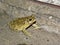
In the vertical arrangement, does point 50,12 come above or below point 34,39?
above

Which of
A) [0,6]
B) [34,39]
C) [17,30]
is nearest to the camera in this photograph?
[34,39]

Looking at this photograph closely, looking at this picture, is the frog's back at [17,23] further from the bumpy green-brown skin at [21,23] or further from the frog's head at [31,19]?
the frog's head at [31,19]

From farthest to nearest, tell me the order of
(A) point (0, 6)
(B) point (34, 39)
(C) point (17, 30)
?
(A) point (0, 6) → (C) point (17, 30) → (B) point (34, 39)

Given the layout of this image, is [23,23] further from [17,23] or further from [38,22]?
[38,22]

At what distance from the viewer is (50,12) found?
140 inches

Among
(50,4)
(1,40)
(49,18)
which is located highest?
(50,4)

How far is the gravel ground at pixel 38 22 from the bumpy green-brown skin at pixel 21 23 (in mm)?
90

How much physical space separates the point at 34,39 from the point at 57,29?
1.44 ft

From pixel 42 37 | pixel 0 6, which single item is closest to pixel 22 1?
pixel 0 6

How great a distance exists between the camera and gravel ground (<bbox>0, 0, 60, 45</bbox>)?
11.0ft

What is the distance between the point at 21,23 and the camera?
3604mm

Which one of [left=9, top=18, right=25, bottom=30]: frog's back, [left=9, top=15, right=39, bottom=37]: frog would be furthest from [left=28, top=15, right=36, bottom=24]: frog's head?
[left=9, top=18, right=25, bottom=30]: frog's back

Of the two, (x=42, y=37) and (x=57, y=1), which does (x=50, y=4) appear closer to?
(x=57, y=1)

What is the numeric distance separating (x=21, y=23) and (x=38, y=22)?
0.33 metres
